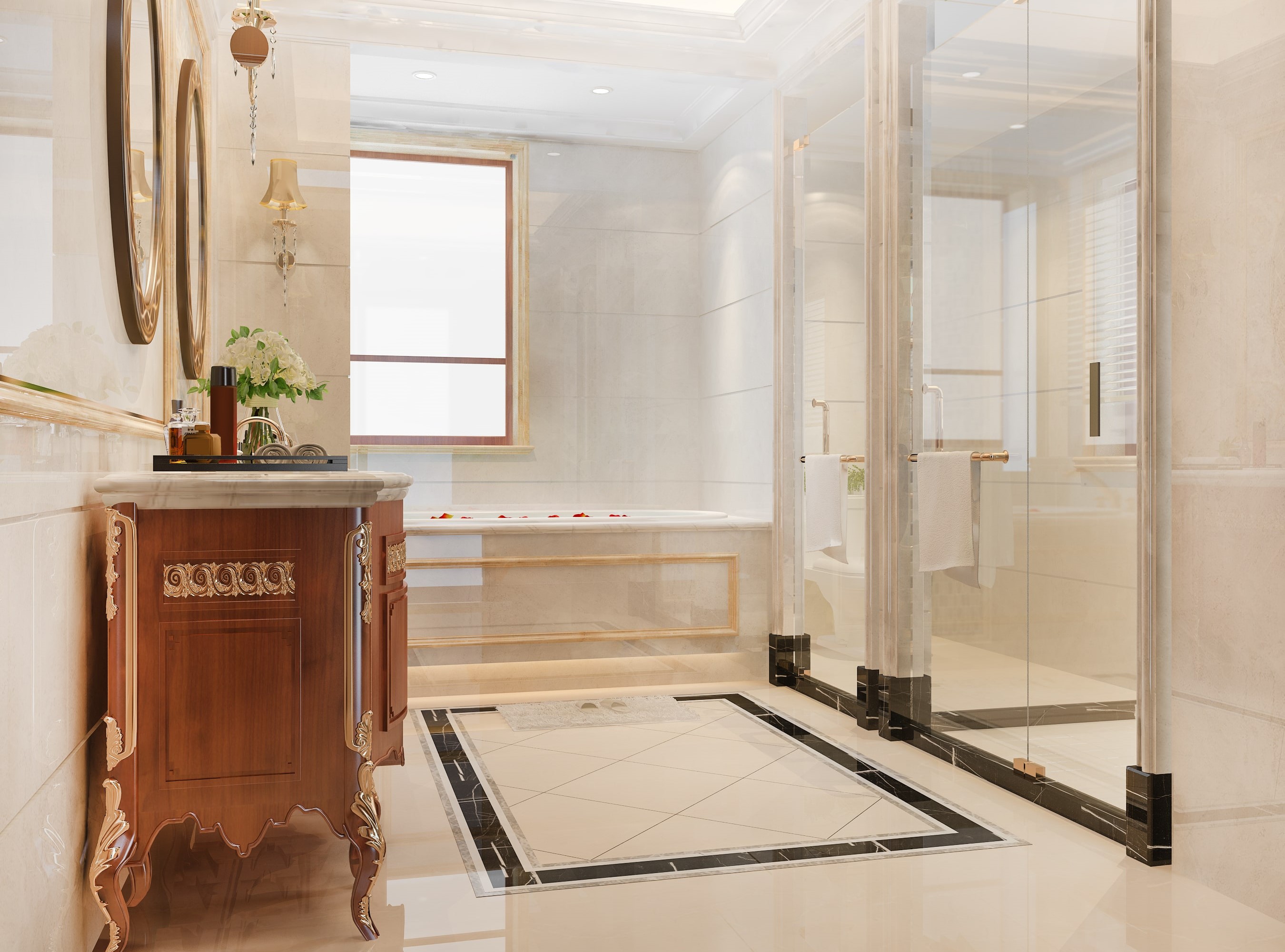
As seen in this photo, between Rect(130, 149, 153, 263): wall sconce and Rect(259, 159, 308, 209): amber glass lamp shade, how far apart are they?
1707mm

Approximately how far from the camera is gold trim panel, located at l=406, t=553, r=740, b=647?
4.12 metres

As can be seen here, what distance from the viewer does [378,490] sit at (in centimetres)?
194

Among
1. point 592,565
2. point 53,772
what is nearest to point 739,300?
point 592,565

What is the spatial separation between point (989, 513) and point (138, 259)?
91.8 inches

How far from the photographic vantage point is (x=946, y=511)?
3.17 meters

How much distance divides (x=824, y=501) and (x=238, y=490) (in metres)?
2.58

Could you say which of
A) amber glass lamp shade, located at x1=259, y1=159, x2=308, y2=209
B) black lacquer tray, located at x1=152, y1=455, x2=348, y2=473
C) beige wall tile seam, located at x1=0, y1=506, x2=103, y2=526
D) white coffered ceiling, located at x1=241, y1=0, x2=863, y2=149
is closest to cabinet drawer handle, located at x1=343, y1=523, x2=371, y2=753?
black lacquer tray, located at x1=152, y1=455, x2=348, y2=473

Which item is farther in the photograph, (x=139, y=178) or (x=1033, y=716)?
(x=1033, y=716)

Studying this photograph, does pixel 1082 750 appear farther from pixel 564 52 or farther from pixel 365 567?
pixel 564 52

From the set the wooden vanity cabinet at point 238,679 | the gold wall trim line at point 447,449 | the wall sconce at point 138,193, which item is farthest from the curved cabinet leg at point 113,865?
the gold wall trim line at point 447,449

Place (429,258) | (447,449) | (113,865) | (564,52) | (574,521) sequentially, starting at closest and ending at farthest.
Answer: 1. (113,865)
2. (564,52)
3. (574,521)
4. (447,449)
5. (429,258)

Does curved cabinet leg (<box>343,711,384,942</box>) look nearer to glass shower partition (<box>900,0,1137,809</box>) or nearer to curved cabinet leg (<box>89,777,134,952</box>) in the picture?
curved cabinet leg (<box>89,777,134,952</box>)

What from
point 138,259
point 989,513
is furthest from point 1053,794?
point 138,259

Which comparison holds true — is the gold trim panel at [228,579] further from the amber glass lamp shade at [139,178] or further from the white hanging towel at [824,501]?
the white hanging towel at [824,501]
